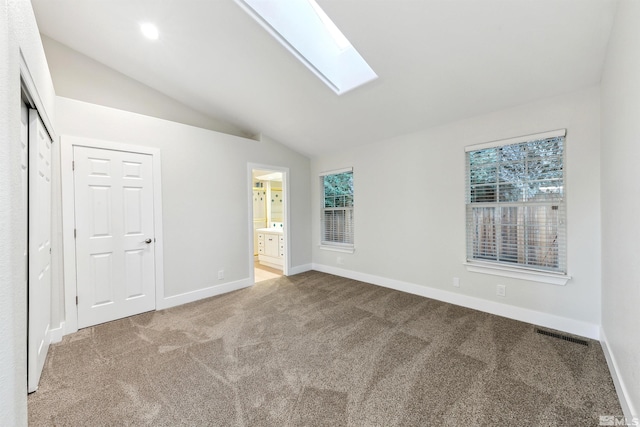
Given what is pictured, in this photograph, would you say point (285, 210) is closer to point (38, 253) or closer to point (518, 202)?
point (38, 253)

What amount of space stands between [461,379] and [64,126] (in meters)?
4.28

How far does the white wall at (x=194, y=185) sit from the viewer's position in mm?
2803

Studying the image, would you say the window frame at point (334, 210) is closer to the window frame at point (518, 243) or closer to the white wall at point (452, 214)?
the white wall at point (452, 214)

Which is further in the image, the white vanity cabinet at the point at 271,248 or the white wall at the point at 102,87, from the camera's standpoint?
the white vanity cabinet at the point at 271,248

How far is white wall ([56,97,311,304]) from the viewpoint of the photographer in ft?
9.20

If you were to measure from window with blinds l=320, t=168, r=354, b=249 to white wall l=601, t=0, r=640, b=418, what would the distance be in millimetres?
2972

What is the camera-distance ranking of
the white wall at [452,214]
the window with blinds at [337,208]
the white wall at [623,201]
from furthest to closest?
the window with blinds at [337,208] < the white wall at [452,214] < the white wall at [623,201]

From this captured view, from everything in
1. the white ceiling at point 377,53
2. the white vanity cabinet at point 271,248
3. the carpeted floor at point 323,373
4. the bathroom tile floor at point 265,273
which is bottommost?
the carpeted floor at point 323,373

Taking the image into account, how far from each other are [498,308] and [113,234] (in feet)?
14.6

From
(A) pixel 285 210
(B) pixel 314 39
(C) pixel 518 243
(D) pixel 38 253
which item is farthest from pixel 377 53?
(D) pixel 38 253

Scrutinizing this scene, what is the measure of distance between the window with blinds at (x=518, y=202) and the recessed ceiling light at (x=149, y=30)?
11.8ft

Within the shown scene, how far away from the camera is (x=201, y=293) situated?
3475mm

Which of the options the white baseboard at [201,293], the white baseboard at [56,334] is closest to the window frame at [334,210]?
the white baseboard at [201,293]

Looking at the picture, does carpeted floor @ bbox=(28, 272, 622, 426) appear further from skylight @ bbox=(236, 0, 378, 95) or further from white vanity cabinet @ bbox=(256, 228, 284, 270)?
skylight @ bbox=(236, 0, 378, 95)
